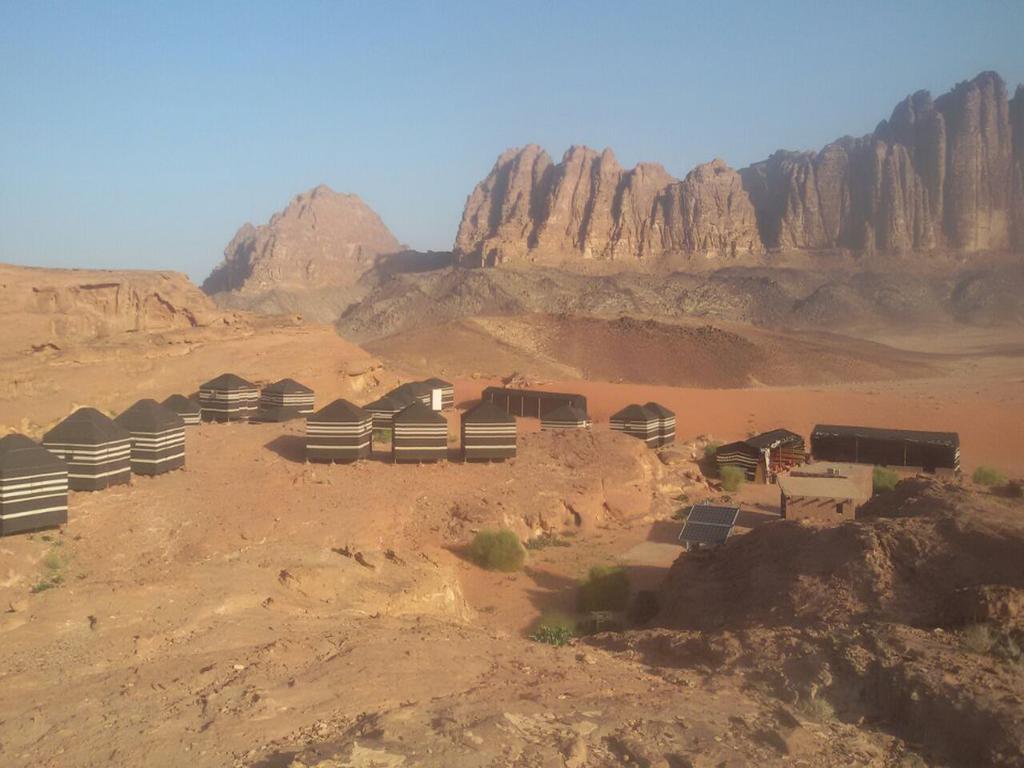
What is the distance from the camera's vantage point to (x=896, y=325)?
285 feet

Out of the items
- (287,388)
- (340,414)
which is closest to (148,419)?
(340,414)

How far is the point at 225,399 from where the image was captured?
23500 mm

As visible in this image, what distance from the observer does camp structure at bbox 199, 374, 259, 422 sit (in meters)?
23.5

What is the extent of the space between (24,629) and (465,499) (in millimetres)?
9230

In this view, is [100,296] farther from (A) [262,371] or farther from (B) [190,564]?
(B) [190,564]

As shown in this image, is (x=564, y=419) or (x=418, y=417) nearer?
(x=418, y=417)

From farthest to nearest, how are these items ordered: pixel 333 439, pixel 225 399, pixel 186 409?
pixel 225 399 < pixel 186 409 < pixel 333 439

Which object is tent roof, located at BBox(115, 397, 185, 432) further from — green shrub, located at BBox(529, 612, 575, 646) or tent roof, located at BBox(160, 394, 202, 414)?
green shrub, located at BBox(529, 612, 575, 646)

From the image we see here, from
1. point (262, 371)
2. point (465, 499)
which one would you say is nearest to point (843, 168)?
point (262, 371)

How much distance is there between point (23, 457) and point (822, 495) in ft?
44.2

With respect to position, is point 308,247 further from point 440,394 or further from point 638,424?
point 638,424

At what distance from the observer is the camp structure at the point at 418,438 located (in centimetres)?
1797

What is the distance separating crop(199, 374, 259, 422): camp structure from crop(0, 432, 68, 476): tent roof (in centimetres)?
1163

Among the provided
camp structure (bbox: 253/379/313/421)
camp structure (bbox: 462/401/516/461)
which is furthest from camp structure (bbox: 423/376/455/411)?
camp structure (bbox: 462/401/516/461)
